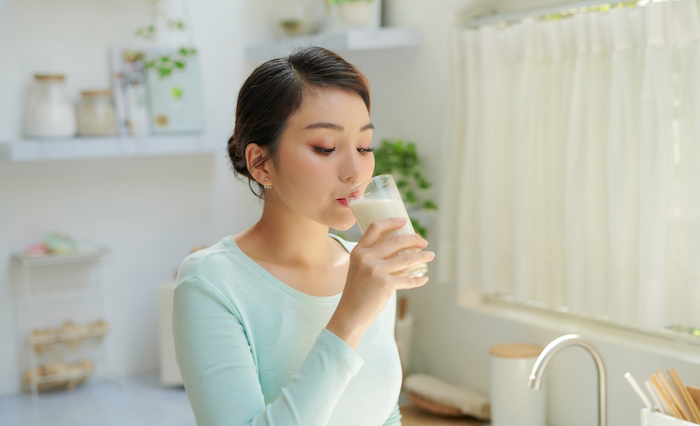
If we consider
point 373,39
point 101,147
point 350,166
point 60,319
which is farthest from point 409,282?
point 60,319

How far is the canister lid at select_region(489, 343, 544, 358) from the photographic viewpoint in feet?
7.21

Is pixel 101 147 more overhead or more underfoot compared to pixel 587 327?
more overhead

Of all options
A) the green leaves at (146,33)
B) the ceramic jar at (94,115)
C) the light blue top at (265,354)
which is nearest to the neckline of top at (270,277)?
the light blue top at (265,354)

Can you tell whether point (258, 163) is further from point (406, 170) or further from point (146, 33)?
point (146, 33)

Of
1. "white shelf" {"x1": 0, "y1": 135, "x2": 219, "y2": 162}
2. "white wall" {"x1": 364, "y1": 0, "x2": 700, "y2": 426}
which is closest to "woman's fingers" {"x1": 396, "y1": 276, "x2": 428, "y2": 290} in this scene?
"white wall" {"x1": 364, "y1": 0, "x2": 700, "y2": 426}

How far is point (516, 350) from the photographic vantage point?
2.25 metres

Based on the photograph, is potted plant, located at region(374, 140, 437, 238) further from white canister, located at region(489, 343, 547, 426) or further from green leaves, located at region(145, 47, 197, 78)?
green leaves, located at region(145, 47, 197, 78)

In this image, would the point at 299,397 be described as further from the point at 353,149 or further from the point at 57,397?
the point at 57,397

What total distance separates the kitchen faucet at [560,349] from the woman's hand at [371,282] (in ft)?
2.75

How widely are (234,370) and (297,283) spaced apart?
21cm

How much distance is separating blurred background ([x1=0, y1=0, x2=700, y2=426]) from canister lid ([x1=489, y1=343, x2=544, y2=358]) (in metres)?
0.08

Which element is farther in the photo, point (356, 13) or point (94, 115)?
point (94, 115)

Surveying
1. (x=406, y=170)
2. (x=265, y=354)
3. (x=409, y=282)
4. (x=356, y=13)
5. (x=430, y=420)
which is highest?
(x=356, y=13)

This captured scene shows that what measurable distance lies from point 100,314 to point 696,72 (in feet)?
9.03
